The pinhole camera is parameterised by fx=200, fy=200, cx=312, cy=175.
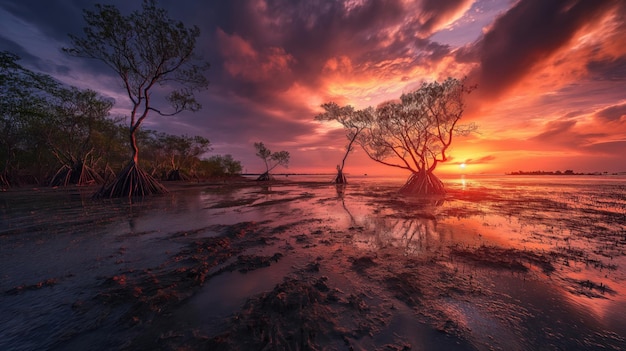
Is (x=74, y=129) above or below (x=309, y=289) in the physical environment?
above

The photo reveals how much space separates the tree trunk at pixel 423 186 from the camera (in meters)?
22.3

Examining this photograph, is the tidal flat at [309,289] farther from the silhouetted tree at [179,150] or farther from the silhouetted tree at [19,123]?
the silhouetted tree at [179,150]

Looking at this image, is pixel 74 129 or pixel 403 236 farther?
pixel 74 129

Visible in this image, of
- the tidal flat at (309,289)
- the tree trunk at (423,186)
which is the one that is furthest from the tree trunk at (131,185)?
the tree trunk at (423,186)

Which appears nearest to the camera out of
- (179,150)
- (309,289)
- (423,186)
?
(309,289)

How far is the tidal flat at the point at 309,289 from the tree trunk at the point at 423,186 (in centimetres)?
1530

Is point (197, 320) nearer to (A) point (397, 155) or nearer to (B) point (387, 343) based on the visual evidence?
(B) point (387, 343)

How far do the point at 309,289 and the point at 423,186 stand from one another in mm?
22834

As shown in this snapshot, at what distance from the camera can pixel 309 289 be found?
3.55 metres

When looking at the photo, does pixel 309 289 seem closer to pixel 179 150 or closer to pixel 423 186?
pixel 423 186

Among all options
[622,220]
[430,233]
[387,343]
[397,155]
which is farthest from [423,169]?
[387,343]

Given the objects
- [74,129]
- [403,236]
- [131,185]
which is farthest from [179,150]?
[403,236]

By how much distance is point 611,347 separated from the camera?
2.46 metres

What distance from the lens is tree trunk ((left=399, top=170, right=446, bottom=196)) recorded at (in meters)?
22.3
